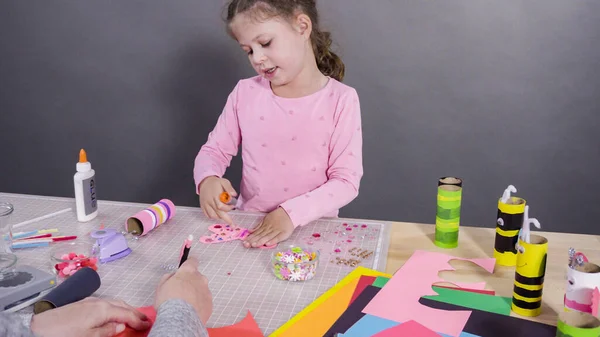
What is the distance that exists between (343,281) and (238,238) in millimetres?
312

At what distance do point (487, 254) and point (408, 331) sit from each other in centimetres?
36

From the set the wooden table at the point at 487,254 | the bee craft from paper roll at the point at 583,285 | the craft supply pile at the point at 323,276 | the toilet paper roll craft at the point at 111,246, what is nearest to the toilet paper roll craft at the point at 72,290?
the craft supply pile at the point at 323,276

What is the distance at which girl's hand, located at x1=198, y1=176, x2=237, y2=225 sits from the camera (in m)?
1.41

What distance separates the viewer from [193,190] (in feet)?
8.56

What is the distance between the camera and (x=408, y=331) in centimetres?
97

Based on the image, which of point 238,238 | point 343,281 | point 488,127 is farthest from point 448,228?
point 488,127

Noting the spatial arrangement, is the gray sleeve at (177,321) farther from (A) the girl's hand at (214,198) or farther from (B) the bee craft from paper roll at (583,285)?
(B) the bee craft from paper roll at (583,285)

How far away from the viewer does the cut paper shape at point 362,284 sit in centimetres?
108

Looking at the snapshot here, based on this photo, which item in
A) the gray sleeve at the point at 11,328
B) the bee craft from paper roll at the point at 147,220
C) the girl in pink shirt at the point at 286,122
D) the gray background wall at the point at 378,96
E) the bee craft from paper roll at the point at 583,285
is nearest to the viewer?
the gray sleeve at the point at 11,328

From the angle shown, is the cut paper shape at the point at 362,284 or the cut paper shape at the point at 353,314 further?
the cut paper shape at the point at 362,284

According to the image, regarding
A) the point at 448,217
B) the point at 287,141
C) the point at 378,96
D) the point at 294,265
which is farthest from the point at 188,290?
the point at 378,96

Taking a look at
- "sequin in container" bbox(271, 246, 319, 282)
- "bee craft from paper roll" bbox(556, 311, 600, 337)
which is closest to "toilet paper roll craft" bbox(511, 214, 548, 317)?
"bee craft from paper roll" bbox(556, 311, 600, 337)

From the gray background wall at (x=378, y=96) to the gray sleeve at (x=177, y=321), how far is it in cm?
160

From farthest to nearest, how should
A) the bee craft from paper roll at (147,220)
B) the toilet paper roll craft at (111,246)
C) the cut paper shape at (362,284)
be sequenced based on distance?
the bee craft from paper roll at (147,220) < the toilet paper roll craft at (111,246) < the cut paper shape at (362,284)
